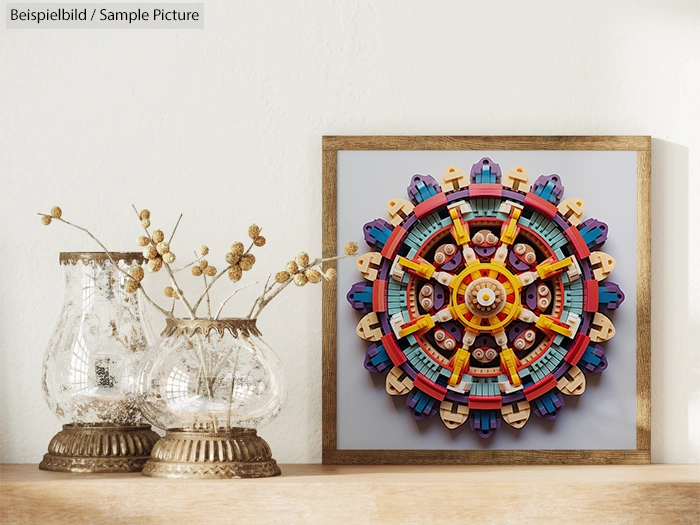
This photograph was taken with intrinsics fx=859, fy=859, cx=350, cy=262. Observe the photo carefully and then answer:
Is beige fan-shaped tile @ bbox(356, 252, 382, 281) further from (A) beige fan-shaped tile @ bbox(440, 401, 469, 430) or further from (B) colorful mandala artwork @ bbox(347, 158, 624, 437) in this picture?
(A) beige fan-shaped tile @ bbox(440, 401, 469, 430)

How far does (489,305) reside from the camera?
1.79 metres

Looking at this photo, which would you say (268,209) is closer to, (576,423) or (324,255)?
(324,255)

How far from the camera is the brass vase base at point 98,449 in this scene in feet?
5.40

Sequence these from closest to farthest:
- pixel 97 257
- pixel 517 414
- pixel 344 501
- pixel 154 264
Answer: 1. pixel 344 501
2. pixel 154 264
3. pixel 97 257
4. pixel 517 414

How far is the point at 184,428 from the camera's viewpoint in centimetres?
160

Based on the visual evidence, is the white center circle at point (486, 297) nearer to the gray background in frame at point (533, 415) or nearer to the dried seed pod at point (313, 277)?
the gray background in frame at point (533, 415)

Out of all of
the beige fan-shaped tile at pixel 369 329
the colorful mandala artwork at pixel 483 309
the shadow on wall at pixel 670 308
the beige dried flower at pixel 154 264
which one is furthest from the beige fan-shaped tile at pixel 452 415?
the beige dried flower at pixel 154 264

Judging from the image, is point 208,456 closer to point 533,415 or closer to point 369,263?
point 369,263

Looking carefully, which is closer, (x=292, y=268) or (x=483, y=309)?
(x=292, y=268)

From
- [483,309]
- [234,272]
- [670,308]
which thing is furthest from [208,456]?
[670,308]

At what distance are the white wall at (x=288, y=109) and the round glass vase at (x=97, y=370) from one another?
0.52ft

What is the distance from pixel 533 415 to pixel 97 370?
2.98ft

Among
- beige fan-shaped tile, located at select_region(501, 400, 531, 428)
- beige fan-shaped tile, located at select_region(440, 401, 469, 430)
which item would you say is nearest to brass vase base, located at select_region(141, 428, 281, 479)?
beige fan-shaped tile, located at select_region(440, 401, 469, 430)

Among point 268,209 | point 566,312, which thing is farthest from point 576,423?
point 268,209
